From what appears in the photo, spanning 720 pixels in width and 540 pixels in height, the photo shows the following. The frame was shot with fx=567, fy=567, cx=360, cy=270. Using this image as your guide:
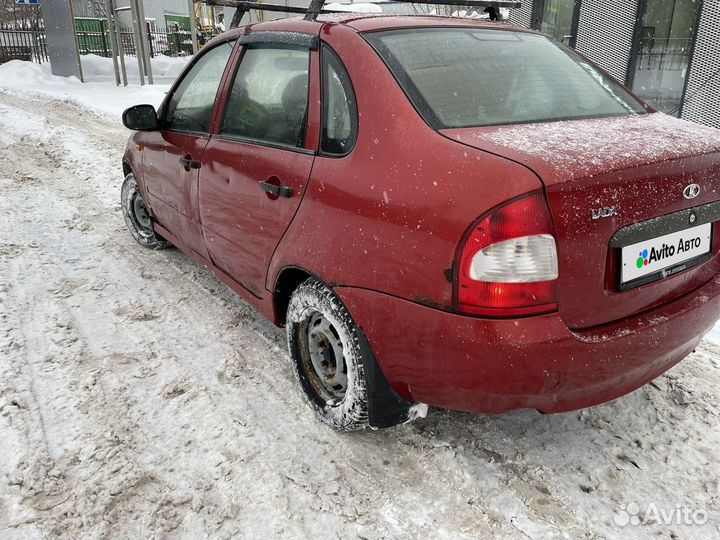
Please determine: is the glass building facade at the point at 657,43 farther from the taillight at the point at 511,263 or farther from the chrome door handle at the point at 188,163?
the taillight at the point at 511,263

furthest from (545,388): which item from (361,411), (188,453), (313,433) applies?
(188,453)

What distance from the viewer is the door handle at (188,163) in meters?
3.25

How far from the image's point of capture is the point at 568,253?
1.76m

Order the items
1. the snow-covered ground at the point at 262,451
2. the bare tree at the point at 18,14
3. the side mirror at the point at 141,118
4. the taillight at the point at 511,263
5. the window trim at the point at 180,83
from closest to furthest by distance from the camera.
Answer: the taillight at the point at 511,263
the snow-covered ground at the point at 262,451
the window trim at the point at 180,83
the side mirror at the point at 141,118
the bare tree at the point at 18,14

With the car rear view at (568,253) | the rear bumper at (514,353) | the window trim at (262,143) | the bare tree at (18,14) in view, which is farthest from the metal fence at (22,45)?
the rear bumper at (514,353)

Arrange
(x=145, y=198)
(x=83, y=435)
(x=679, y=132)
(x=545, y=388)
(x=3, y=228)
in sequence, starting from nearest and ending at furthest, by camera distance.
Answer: (x=545, y=388), (x=679, y=132), (x=83, y=435), (x=145, y=198), (x=3, y=228)

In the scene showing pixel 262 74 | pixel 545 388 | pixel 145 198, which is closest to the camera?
pixel 545 388

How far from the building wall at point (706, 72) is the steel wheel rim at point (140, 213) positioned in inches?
295

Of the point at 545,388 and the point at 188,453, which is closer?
the point at 545,388

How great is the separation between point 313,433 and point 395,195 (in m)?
1.16

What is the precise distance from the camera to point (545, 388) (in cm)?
184

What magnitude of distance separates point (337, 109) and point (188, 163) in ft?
4.52

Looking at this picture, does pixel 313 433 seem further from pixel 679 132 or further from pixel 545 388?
pixel 679 132

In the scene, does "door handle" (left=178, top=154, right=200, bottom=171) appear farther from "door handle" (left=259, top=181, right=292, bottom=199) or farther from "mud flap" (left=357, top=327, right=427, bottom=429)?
"mud flap" (left=357, top=327, right=427, bottom=429)
